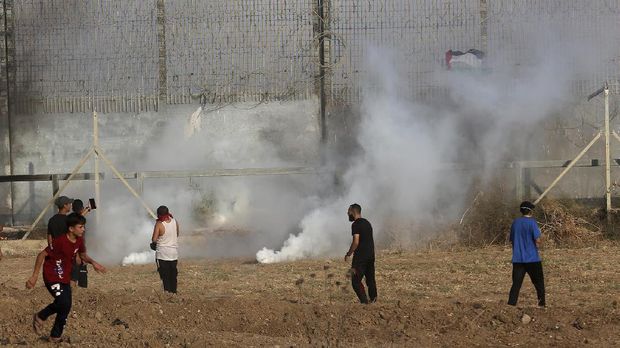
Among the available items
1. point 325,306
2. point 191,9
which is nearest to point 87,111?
point 191,9

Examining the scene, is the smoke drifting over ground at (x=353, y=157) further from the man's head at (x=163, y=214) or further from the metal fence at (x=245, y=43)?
the man's head at (x=163, y=214)

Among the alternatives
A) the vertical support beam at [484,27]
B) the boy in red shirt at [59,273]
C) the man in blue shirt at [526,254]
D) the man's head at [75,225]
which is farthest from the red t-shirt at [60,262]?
the vertical support beam at [484,27]

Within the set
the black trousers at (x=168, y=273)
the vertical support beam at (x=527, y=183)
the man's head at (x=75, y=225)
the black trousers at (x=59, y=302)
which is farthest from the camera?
the vertical support beam at (x=527, y=183)

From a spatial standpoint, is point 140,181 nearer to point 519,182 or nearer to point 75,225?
point 519,182

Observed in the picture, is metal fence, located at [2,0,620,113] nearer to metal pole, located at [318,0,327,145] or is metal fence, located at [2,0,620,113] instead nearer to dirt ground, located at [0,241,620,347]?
metal pole, located at [318,0,327,145]

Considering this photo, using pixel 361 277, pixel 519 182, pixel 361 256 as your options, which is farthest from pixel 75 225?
pixel 519 182

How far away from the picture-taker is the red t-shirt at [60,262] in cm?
1005

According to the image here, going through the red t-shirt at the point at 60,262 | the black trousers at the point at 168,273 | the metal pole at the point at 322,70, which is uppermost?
the metal pole at the point at 322,70

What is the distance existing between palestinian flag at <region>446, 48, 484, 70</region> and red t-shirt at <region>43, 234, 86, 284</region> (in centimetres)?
1452

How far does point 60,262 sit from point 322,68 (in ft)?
45.6

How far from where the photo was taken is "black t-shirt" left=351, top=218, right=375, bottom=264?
12469 mm

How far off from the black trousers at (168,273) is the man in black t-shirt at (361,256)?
2838mm

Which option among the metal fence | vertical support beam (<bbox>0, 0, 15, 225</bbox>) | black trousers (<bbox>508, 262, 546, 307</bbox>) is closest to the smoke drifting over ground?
the metal fence

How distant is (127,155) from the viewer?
23594mm
